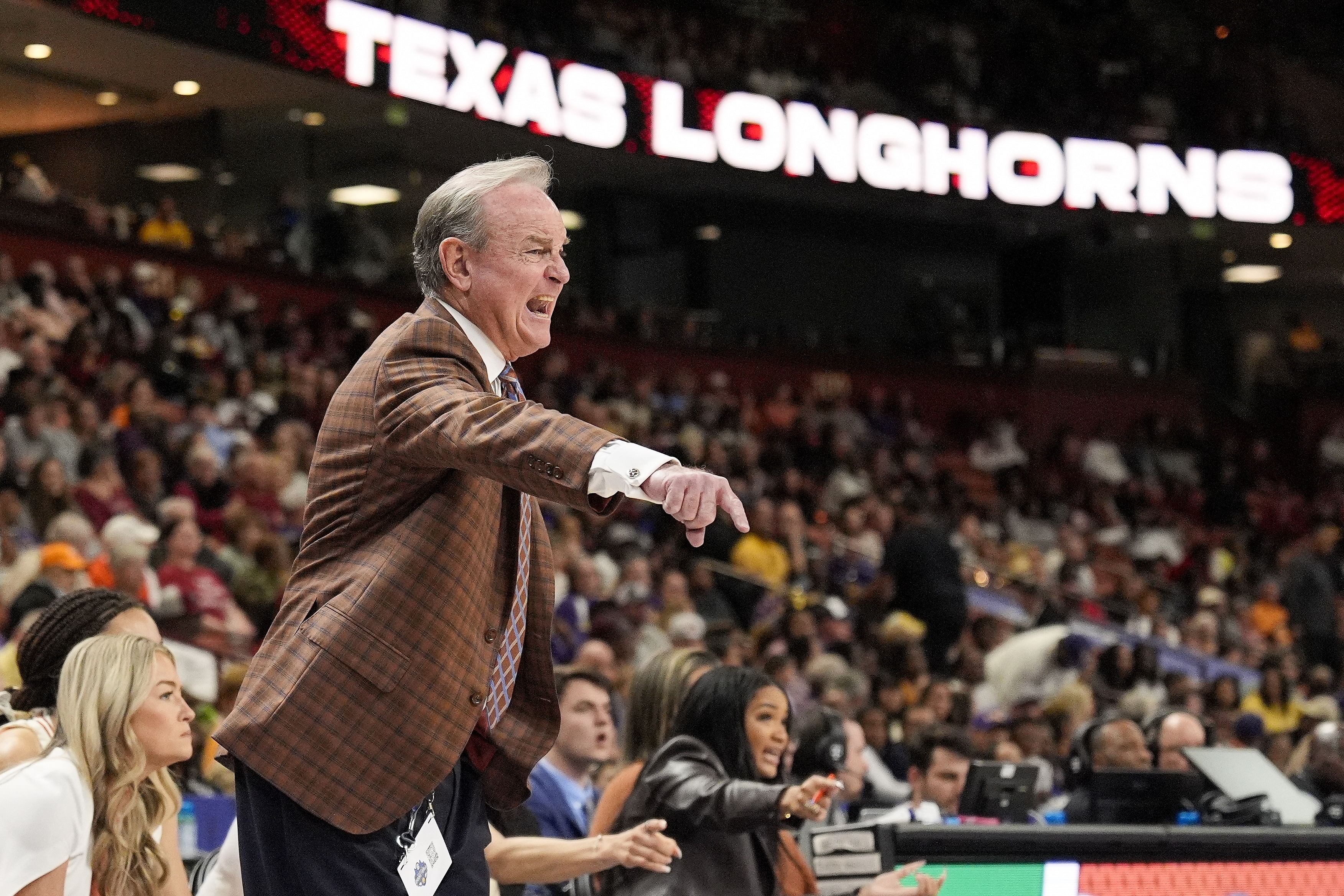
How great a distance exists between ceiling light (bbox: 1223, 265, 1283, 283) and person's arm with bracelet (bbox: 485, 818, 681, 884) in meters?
20.7

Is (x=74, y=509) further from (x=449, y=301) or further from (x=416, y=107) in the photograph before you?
(x=416, y=107)

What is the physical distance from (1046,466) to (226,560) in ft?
40.5

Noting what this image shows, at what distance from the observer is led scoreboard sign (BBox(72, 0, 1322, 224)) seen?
1327cm

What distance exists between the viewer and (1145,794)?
5277mm

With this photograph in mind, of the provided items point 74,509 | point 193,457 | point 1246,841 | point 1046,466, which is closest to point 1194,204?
point 1046,466

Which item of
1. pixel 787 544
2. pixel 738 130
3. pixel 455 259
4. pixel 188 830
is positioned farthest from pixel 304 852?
pixel 738 130

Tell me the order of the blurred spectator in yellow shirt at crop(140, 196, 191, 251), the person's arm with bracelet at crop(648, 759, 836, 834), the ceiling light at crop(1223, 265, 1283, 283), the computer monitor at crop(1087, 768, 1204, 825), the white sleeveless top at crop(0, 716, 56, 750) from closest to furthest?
the white sleeveless top at crop(0, 716, 56, 750), the person's arm with bracelet at crop(648, 759, 836, 834), the computer monitor at crop(1087, 768, 1204, 825), the blurred spectator in yellow shirt at crop(140, 196, 191, 251), the ceiling light at crop(1223, 265, 1283, 283)

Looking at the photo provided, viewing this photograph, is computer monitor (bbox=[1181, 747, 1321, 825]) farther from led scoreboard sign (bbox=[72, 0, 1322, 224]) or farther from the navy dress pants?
led scoreboard sign (bbox=[72, 0, 1322, 224])

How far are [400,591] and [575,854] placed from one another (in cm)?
165

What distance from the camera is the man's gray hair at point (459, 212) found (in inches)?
89.7

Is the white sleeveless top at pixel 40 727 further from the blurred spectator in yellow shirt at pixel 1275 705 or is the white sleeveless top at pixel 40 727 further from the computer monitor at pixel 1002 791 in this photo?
the blurred spectator in yellow shirt at pixel 1275 705

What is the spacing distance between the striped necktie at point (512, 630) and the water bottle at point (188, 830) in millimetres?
3331

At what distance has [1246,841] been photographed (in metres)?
4.59

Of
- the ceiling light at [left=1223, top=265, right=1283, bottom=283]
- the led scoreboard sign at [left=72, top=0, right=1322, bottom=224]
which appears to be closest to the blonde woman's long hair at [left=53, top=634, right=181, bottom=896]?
the led scoreboard sign at [left=72, top=0, right=1322, bottom=224]
